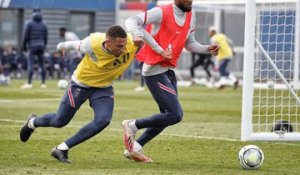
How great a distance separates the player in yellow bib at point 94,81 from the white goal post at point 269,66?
337cm

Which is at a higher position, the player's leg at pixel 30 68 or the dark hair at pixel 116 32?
the dark hair at pixel 116 32

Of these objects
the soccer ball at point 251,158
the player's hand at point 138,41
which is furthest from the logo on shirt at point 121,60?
the soccer ball at point 251,158

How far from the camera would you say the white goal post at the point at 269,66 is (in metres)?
13.2

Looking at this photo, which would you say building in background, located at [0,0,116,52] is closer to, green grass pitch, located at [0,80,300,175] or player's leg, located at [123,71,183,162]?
green grass pitch, located at [0,80,300,175]

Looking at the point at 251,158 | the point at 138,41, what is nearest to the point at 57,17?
the point at 138,41

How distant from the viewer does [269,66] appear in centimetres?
1653

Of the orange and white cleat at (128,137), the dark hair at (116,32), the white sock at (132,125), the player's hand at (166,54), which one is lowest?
the orange and white cleat at (128,137)

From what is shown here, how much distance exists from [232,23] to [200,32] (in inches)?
62.4

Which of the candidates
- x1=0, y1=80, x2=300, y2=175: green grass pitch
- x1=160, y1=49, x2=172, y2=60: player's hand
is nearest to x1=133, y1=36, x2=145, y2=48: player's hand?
x1=160, y1=49, x2=172, y2=60: player's hand

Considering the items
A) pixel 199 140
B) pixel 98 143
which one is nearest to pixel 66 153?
pixel 98 143

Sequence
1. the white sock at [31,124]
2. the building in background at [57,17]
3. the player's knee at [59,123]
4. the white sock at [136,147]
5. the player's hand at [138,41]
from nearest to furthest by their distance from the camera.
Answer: the player's hand at [138,41] → the player's knee at [59,123] → the white sock at [136,147] → the white sock at [31,124] → the building in background at [57,17]

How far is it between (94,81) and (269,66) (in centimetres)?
688

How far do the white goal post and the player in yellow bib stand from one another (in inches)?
133

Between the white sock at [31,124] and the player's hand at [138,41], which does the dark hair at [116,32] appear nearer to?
the player's hand at [138,41]
